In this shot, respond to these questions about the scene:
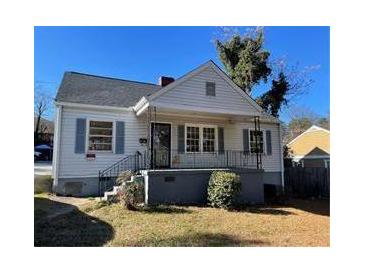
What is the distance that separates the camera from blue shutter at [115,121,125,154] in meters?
11.4

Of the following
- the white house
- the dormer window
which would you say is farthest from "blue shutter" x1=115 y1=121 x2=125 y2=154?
the dormer window

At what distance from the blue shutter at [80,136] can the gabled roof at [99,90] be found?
760 millimetres

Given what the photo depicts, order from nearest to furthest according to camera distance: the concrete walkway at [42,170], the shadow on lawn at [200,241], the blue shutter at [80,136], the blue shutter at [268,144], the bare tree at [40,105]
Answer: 1. the shadow on lawn at [200,241]
2. the blue shutter at [80,136]
3. the blue shutter at [268,144]
4. the concrete walkway at [42,170]
5. the bare tree at [40,105]

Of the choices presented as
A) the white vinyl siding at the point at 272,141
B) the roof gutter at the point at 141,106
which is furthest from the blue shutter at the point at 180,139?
the white vinyl siding at the point at 272,141

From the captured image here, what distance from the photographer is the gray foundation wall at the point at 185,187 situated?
921cm

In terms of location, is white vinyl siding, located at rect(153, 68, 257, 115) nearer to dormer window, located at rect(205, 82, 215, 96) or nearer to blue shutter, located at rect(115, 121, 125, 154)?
dormer window, located at rect(205, 82, 215, 96)

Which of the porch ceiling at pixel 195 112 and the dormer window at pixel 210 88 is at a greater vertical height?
the dormer window at pixel 210 88

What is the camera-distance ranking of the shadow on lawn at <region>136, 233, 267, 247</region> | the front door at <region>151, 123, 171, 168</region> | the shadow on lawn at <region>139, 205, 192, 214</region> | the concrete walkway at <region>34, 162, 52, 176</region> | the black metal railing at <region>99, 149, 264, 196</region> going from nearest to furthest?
the shadow on lawn at <region>136, 233, 267, 247</region>, the shadow on lawn at <region>139, 205, 192, 214</region>, the black metal railing at <region>99, 149, 264, 196</region>, the front door at <region>151, 123, 171, 168</region>, the concrete walkway at <region>34, 162, 52, 176</region>

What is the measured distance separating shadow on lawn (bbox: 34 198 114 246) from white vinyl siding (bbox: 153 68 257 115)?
4.79 m

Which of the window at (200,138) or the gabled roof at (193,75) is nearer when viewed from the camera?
the gabled roof at (193,75)

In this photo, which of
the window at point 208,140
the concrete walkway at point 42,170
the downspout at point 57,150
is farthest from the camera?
the concrete walkway at point 42,170

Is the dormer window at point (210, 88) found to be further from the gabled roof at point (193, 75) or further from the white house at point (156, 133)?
the gabled roof at point (193, 75)

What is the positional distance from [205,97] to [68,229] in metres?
7.15
